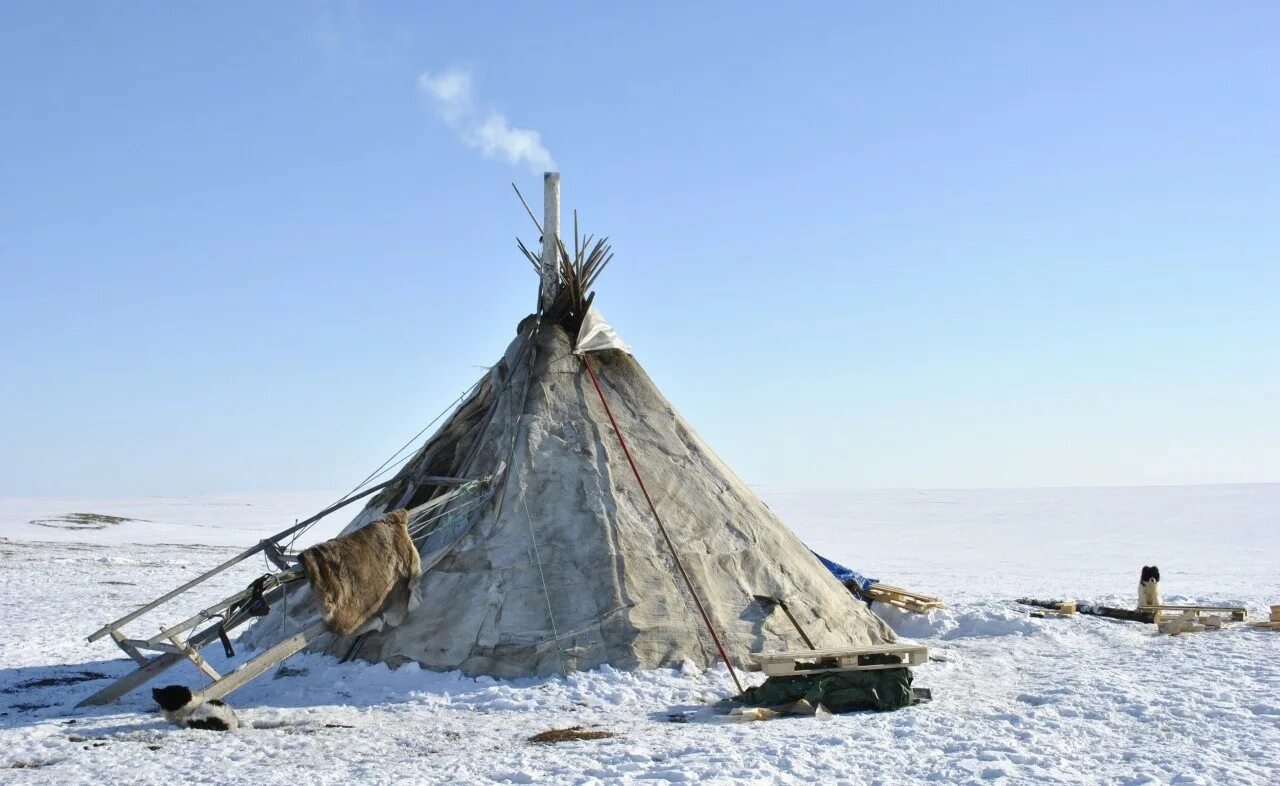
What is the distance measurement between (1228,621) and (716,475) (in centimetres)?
798

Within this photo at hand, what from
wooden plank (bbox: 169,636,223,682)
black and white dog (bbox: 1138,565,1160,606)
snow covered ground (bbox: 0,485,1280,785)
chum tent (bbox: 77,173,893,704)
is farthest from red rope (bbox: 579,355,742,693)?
black and white dog (bbox: 1138,565,1160,606)

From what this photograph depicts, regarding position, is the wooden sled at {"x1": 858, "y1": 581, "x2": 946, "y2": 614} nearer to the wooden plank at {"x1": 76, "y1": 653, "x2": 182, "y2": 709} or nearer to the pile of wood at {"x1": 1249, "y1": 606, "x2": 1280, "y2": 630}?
the pile of wood at {"x1": 1249, "y1": 606, "x2": 1280, "y2": 630}

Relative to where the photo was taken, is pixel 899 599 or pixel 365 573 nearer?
pixel 365 573

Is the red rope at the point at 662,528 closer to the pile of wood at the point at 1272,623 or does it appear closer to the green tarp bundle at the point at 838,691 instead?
the green tarp bundle at the point at 838,691

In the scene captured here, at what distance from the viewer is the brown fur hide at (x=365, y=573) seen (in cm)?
940

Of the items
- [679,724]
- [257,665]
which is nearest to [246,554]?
[257,665]

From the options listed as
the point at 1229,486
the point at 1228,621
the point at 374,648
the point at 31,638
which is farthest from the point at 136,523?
the point at 1229,486

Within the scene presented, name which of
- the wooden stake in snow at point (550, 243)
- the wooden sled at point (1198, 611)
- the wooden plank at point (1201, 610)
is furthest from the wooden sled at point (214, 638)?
the wooden plank at point (1201, 610)

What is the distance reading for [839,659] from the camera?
30.2 feet

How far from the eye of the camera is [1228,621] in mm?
14805

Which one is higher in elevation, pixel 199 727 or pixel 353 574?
pixel 353 574

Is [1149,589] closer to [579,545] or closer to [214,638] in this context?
[579,545]

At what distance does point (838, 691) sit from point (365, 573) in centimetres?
424

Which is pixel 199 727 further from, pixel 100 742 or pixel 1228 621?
pixel 1228 621
